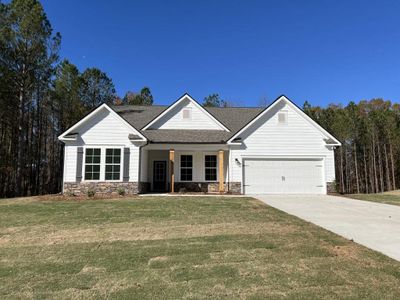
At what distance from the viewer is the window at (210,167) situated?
18062 millimetres

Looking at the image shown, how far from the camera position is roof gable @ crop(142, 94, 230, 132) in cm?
1889

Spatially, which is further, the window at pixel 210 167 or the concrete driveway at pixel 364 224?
the window at pixel 210 167

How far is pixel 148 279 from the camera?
4.09m

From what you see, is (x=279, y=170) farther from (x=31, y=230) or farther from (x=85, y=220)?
(x=31, y=230)

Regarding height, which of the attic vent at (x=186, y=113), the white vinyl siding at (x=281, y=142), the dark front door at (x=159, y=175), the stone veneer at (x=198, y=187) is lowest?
the stone veneer at (x=198, y=187)

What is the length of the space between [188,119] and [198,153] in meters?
2.50

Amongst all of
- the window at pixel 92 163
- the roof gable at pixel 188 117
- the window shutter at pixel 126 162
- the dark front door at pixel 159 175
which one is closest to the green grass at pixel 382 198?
the roof gable at pixel 188 117

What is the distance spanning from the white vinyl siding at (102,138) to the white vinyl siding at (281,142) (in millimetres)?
5639

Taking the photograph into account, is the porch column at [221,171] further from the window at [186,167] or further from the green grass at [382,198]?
the green grass at [382,198]

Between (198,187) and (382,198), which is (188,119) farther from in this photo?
(382,198)

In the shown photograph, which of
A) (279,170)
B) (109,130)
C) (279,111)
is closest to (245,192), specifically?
(279,170)

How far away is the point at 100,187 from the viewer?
613 inches

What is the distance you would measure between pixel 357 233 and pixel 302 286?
12.0ft

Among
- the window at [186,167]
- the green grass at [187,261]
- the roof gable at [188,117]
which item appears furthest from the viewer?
the roof gable at [188,117]
